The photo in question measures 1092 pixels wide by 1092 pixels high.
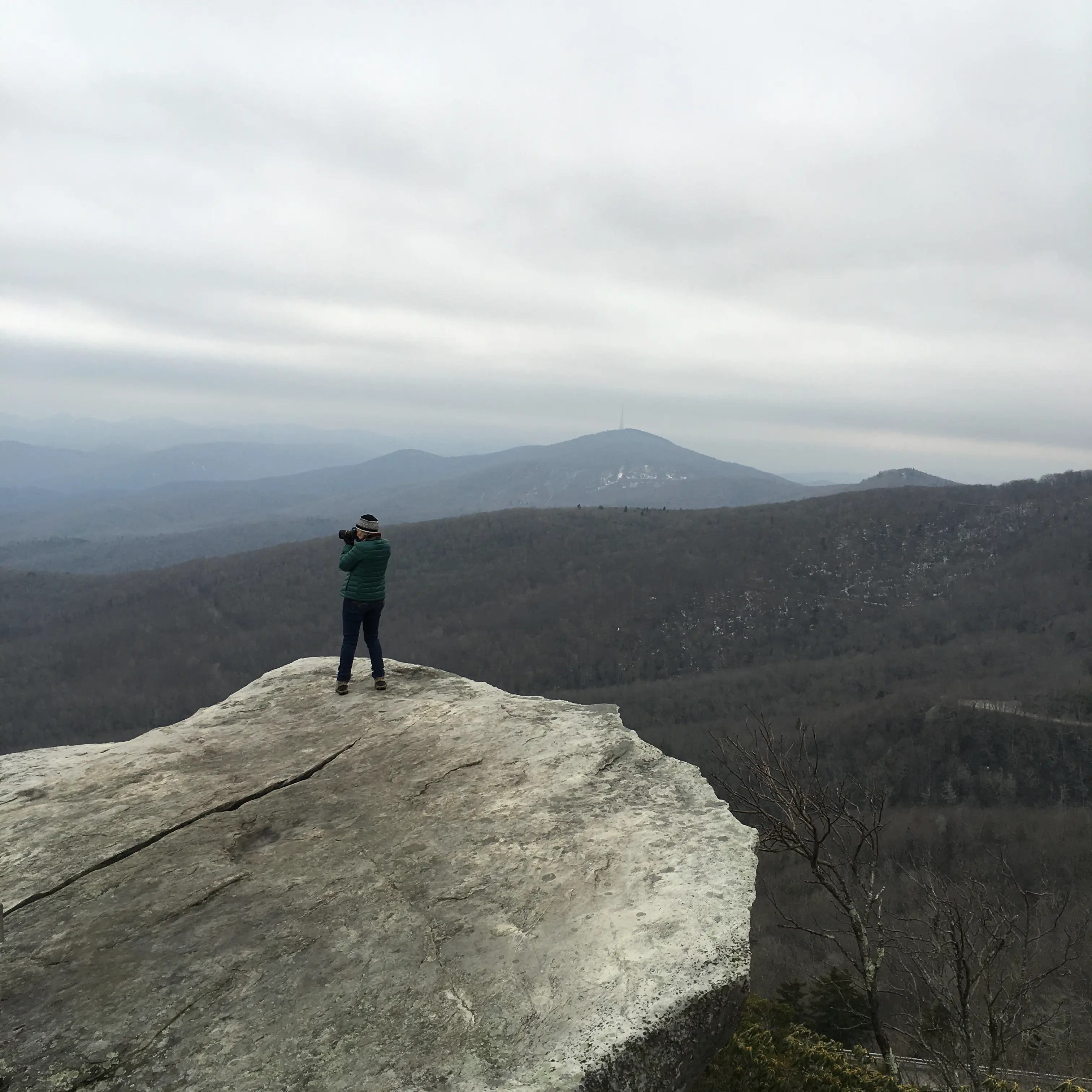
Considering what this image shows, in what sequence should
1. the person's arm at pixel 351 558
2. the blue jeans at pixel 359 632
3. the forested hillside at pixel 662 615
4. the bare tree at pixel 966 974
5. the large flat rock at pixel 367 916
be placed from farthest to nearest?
the forested hillside at pixel 662 615
the bare tree at pixel 966 974
the blue jeans at pixel 359 632
the person's arm at pixel 351 558
the large flat rock at pixel 367 916

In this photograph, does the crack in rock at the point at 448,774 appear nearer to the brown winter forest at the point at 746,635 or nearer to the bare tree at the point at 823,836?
the bare tree at the point at 823,836

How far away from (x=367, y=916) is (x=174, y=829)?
2.74m

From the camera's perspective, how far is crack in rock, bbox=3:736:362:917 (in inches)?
241

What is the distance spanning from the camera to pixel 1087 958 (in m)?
41.4

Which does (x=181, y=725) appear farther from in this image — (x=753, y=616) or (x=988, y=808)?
(x=753, y=616)

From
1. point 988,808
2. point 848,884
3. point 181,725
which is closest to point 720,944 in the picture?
point 181,725

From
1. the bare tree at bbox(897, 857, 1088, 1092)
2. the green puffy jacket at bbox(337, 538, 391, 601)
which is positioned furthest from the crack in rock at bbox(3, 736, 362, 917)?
the bare tree at bbox(897, 857, 1088, 1092)

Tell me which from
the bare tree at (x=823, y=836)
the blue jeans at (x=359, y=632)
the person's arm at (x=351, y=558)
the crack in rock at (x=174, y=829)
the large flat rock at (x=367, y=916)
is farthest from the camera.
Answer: the bare tree at (x=823, y=836)

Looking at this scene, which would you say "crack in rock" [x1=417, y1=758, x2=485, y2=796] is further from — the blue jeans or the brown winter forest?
the brown winter forest

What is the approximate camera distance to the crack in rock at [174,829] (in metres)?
6.12

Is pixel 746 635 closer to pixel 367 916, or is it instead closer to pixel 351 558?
pixel 351 558

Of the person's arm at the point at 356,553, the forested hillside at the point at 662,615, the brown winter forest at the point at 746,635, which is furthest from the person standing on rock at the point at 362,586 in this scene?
the forested hillside at the point at 662,615

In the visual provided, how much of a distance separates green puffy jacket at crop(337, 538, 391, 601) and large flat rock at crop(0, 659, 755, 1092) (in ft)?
7.62

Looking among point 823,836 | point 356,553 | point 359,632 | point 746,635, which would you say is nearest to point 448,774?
point 359,632
